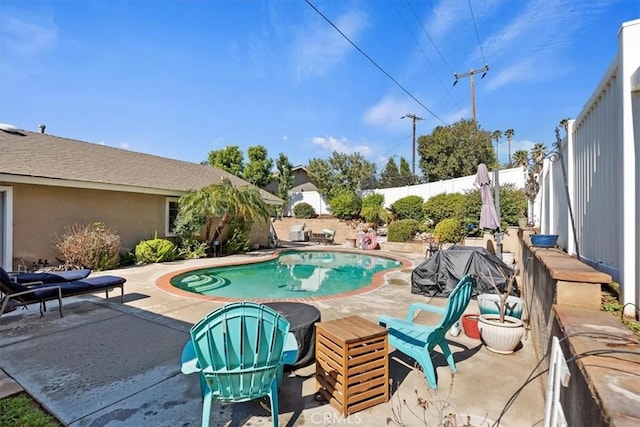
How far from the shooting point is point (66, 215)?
36.4ft

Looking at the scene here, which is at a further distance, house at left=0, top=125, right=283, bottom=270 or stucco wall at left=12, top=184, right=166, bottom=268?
stucco wall at left=12, top=184, right=166, bottom=268

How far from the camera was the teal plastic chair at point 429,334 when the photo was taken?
344 cm

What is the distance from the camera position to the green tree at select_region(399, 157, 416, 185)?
33.2 m

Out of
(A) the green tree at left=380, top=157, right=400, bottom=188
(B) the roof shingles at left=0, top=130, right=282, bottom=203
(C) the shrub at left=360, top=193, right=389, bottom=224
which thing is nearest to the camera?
(B) the roof shingles at left=0, top=130, right=282, bottom=203

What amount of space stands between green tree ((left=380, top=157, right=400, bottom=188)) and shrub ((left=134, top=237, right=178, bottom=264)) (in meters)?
23.1

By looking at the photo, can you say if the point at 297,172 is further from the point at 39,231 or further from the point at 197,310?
the point at 197,310

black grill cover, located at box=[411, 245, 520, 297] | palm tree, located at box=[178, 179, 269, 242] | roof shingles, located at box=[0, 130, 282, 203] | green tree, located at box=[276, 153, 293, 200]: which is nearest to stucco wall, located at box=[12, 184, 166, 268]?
roof shingles, located at box=[0, 130, 282, 203]

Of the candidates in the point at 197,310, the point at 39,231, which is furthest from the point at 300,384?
the point at 39,231

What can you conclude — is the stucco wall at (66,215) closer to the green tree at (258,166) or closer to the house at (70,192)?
the house at (70,192)

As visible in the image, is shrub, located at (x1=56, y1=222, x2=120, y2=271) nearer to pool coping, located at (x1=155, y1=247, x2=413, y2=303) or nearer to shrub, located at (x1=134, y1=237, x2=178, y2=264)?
shrub, located at (x1=134, y1=237, x2=178, y2=264)

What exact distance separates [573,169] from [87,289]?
28.6ft

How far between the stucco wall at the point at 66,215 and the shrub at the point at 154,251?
866 millimetres

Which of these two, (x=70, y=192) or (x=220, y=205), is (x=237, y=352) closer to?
(x=220, y=205)

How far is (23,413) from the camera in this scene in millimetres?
2941
